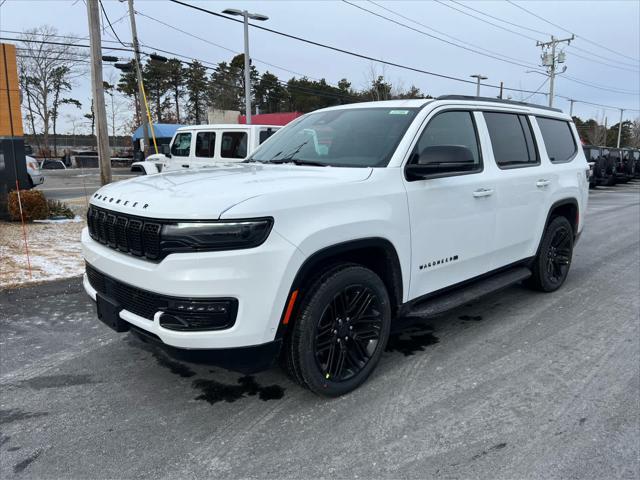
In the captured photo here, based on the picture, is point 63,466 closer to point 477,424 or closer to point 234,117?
point 477,424

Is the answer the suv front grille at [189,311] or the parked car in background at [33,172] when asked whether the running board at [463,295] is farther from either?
the parked car in background at [33,172]

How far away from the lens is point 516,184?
443 cm

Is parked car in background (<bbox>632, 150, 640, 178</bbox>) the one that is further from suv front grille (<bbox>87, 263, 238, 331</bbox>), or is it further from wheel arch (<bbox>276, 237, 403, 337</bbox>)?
suv front grille (<bbox>87, 263, 238, 331</bbox>)

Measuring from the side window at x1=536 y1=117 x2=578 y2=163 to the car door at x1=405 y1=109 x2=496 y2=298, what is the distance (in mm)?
1456

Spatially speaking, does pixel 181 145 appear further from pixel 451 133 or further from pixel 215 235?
pixel 215 235

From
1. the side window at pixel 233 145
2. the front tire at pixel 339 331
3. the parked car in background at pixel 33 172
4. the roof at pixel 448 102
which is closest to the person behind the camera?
the front tire at pixel 339 331

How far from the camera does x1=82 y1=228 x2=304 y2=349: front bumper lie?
99.2 inches

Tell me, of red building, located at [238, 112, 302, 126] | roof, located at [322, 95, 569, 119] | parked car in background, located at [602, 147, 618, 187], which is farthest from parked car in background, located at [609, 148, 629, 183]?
roof, located at [322, 95, 569, 119]

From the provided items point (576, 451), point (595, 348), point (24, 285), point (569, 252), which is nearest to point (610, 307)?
point (569, 252)

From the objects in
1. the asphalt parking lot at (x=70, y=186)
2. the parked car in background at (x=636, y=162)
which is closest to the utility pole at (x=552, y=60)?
the parked car in background at (x=636, y=162)

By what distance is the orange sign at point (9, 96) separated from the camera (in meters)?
7.97

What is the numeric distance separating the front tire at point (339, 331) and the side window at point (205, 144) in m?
9.29

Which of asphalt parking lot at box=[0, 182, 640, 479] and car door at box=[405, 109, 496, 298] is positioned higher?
car door at box=[405, 109, 496, 298]

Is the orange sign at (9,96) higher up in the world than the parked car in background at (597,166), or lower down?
higher up
